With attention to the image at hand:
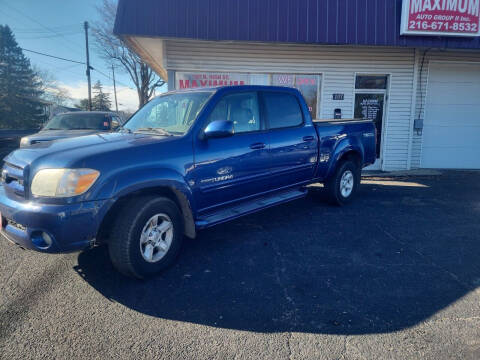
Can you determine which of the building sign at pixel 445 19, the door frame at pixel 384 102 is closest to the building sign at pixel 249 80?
the door frame at pixel 384 102

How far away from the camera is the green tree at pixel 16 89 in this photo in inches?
1603

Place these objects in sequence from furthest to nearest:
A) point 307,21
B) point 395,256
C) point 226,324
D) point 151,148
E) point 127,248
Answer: point 307,21, point 395,256, point 151,148, point 127,248, point 226,324

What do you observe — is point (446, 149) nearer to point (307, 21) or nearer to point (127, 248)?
point (307, 21)

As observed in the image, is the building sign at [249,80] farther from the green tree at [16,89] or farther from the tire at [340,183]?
the green tree at [16,89]

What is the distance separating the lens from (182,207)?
11.7ft

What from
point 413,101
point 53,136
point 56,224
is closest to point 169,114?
Answer: point 56,224

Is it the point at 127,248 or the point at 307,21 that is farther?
the point at 307,21

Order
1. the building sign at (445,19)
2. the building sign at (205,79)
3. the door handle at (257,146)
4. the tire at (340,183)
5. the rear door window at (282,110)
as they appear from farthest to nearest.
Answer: the building sign at (205,79)
the building sign at (445,19)
the tire at (340,183)
the rear door window at (282,110)
the door handle at (257,146)

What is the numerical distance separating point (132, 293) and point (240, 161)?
192 centimetres

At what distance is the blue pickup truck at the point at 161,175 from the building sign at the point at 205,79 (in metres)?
4.37

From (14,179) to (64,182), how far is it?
30.8 inches

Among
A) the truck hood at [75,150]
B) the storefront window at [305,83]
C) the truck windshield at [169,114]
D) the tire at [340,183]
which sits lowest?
the tire at [340,183]

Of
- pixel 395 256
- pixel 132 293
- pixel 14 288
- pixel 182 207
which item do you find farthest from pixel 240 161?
pixel 14 288

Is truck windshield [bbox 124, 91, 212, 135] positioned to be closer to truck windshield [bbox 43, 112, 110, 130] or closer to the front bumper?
the front bumper
